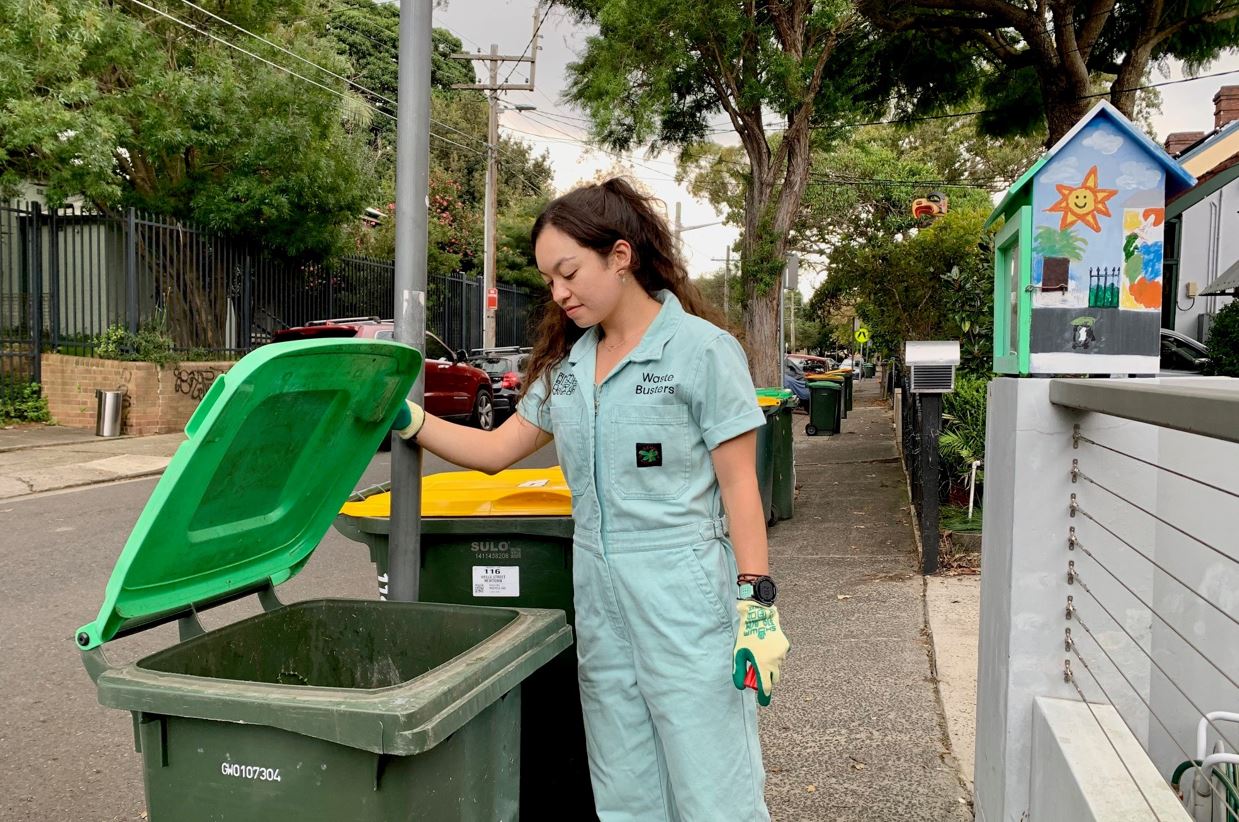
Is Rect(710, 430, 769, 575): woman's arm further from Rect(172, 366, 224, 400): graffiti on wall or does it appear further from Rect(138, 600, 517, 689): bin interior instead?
Rect(172, 366, 224, 400): graffiti on wall

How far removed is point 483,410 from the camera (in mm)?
16984

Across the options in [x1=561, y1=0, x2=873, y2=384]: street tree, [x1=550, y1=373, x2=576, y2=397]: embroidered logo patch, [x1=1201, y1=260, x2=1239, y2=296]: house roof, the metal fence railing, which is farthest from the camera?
[x1=1201, y1=260, x2=1239, y2=296]: house roof

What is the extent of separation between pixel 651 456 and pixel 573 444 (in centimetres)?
20

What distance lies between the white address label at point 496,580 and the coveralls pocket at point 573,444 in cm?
60

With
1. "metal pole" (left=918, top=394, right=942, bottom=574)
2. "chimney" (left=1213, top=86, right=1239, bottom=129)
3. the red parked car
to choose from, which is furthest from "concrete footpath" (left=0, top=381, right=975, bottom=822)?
"chimney" (left=1213, top=86, right=1239, bottom=129)

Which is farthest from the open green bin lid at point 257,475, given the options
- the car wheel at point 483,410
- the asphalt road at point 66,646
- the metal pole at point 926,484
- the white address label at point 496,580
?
the car wheel at point 483,410

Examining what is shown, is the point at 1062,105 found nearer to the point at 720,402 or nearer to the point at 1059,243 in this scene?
the point at 1059,243

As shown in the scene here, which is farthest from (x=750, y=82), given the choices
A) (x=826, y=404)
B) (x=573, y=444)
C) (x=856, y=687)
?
(x=573, y=444)

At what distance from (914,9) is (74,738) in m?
12.6

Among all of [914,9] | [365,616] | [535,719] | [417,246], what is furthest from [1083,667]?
[914,9]

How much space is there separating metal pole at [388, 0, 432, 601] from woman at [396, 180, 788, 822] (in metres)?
0.36

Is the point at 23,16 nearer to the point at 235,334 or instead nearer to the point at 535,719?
the point at 235,334

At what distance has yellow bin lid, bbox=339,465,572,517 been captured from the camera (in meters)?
2.95

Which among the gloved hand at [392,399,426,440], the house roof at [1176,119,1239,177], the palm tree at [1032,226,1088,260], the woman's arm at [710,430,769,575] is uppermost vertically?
the house roof at [1176,119,1239,177]
